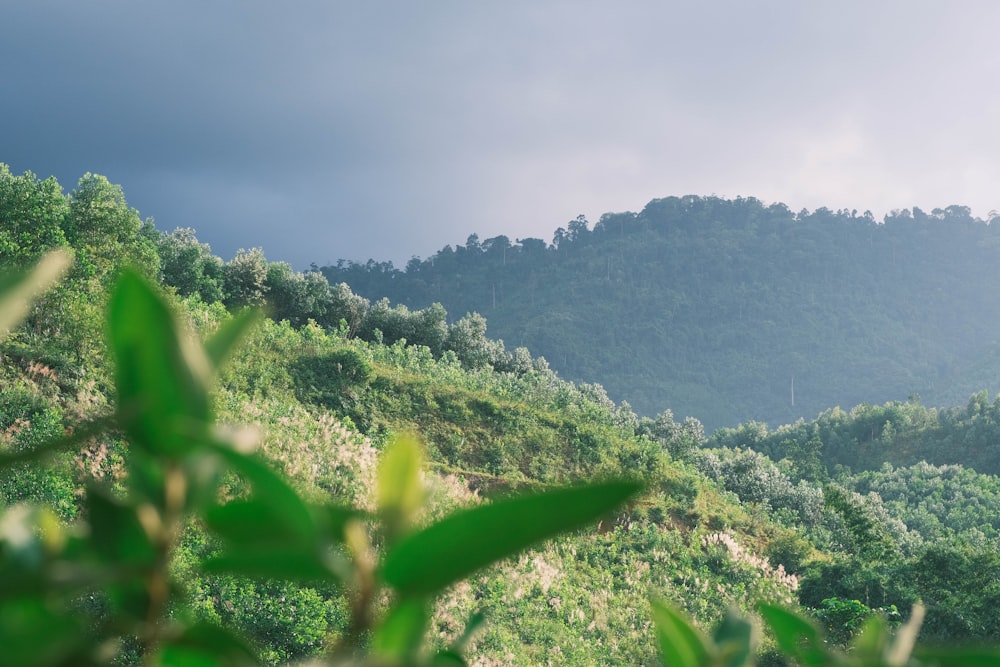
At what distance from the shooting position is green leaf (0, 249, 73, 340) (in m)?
0.19

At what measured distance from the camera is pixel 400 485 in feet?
0.80

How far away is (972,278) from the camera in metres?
83.9

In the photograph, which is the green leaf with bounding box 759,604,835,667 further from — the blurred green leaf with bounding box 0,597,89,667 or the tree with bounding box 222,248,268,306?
the tree with bounding box 222,248,268,306

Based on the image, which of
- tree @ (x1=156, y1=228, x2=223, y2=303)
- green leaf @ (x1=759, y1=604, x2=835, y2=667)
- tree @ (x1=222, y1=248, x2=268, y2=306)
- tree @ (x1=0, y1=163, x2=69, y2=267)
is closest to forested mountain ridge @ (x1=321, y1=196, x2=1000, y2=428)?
tree @ (x1=222, y1=248, x2=268, y2=306)

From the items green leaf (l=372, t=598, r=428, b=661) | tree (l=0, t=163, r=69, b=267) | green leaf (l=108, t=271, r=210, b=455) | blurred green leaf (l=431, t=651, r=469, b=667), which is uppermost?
tree (l=0, t=163, r=69, b=267)

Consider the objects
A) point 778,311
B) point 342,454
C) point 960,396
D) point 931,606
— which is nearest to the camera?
point 931,606

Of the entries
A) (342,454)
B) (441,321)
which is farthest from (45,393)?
(441,321)

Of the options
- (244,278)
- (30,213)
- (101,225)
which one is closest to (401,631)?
(30,213)

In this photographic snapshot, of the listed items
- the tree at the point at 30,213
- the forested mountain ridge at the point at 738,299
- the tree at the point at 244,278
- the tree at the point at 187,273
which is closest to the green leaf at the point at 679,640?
the tree at the point at 30,213

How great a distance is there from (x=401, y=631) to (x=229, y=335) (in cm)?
11

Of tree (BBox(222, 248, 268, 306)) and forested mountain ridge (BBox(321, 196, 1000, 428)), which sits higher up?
forested mountain ridge (BBox(321, 196, 1000, 428))

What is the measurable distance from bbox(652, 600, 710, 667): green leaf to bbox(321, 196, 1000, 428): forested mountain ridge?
72657 millimetres

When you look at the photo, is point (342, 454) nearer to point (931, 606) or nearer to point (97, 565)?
point (931, 606)

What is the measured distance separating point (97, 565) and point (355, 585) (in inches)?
3.1
